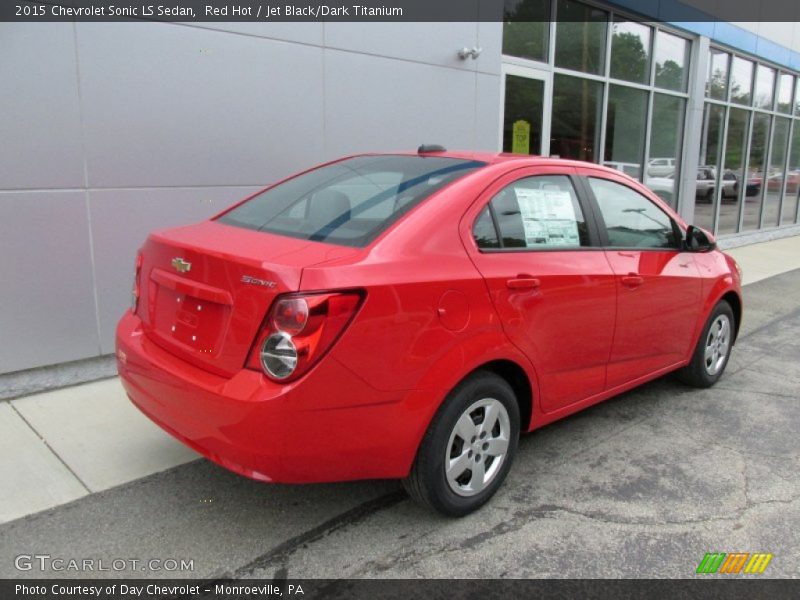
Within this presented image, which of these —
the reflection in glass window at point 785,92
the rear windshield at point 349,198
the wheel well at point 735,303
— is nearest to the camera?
the rear windshield at point 349,198

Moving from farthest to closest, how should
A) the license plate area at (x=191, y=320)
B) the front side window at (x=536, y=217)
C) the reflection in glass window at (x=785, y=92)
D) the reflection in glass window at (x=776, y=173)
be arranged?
the reflection in glass window at (x=776, y=173)
the reflection in glass window at (x=785, y=92)
the front side window at (x=536, y=217)
the license plate area at (x=191, y=320)

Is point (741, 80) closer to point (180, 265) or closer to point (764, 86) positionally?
point (764, 86)

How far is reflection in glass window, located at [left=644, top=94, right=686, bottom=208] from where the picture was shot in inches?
451

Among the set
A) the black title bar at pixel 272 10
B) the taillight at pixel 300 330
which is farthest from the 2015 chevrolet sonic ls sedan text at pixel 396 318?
the black title bar at pixel 272 10

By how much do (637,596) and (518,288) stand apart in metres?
1.36

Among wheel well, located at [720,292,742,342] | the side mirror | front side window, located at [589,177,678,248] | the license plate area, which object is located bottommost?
wheel well, located at [720,292,742,342]

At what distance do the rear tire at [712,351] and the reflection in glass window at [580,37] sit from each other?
17.5 feet

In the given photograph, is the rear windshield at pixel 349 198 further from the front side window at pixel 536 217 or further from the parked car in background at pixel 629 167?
the parked car in background at pixel 629 167

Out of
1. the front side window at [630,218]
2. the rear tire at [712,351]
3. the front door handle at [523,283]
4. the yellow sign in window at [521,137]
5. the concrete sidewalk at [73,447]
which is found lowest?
the concrete sidewalk at [73,447]

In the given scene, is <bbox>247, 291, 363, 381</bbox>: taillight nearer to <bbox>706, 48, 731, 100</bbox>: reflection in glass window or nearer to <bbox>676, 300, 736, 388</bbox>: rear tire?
<bbox>676, 300, 736, 388</bbox>: rear tire

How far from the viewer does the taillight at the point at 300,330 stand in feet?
8.07

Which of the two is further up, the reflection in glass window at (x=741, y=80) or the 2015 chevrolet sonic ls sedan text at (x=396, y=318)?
the reflection in glass window at (x=741, y=80)

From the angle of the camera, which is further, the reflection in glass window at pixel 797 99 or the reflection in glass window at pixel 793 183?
the reflection in glass window at pixel 793 183

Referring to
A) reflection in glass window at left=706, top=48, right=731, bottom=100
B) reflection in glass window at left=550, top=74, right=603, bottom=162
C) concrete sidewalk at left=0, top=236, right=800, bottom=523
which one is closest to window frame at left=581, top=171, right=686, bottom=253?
concrete sidewalk at left=0, top=236, right=800, bottom=523
